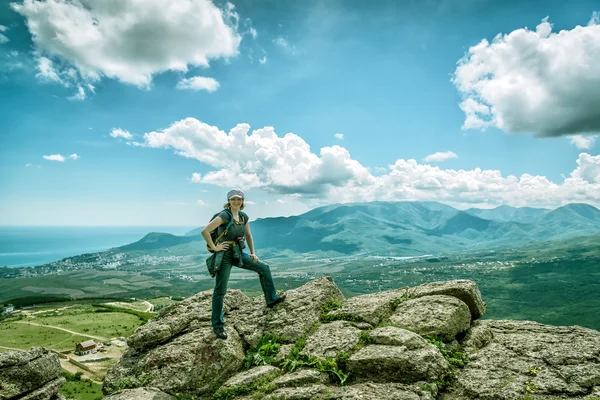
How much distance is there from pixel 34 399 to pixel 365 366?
39.6ft

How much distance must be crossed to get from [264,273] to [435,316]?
7787 millimetres

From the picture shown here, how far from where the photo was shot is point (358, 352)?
1124 cm

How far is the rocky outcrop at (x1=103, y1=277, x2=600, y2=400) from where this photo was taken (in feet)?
31.7

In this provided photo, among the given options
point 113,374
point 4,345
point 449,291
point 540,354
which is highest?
point 449,291

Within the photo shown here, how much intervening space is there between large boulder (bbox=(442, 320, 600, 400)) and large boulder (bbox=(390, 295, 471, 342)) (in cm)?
75

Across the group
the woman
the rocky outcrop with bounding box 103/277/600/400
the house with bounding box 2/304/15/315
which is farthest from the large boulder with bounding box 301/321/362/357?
the house with bounding box 2/304/15/315

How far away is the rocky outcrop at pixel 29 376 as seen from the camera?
11.0 metres

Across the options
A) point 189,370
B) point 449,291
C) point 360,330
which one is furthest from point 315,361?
point 449,291

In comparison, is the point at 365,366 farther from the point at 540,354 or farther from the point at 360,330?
the point at 540,354

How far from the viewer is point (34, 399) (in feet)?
37.0

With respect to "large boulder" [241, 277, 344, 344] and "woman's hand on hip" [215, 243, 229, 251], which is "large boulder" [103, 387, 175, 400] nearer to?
"large boulder" [241, 277, 344, 344]

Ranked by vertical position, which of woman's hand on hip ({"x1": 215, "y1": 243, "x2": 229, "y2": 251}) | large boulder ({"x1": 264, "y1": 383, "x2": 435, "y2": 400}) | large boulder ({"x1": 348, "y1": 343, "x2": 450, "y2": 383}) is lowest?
large boulder ({"x1": 264, "y1": 383, "x2": 435, "y2": 400})

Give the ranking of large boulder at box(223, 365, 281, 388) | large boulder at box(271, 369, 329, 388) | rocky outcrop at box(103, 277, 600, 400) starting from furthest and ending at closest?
1. large boulder at box(223, 365, 281, 388)
2. large boulder at box(271, 369, 329, 388)
3. rocky outcrop at box(103, 277, 600, 400)

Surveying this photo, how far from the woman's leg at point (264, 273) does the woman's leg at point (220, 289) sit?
802 millimetres
